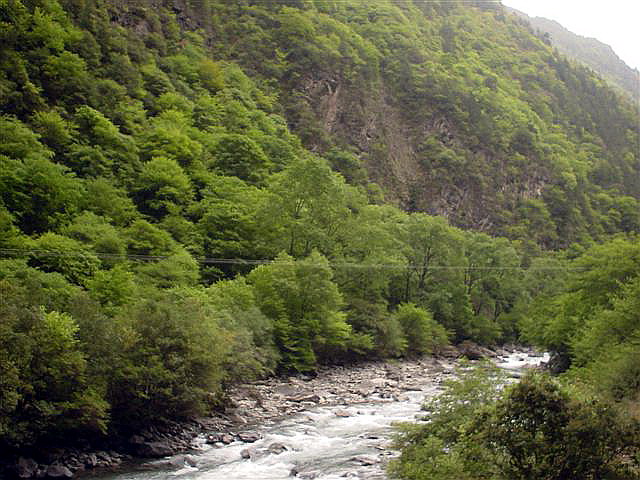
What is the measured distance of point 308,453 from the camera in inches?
1049

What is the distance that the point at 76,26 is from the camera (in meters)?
70.8

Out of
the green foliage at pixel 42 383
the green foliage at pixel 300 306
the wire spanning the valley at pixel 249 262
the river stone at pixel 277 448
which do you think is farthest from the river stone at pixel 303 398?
the green foliage at pixel 42 383

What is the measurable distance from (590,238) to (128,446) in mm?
109174

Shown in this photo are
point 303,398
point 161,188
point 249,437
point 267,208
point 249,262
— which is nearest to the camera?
point 249,437

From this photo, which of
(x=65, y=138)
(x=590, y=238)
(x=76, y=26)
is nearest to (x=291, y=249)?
(x=65, y=138)

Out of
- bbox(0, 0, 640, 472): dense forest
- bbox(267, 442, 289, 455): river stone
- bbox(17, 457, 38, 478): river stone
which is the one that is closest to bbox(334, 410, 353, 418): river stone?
bbox(0, 0, 640, 472): dense forest

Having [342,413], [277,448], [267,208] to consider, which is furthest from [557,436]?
[267,208]

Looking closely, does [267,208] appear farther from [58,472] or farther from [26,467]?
[26,467]

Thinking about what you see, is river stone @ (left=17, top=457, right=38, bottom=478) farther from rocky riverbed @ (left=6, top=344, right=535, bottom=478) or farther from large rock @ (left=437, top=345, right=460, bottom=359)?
large rock @ (left=437, top=345, right=460, bottom=359)

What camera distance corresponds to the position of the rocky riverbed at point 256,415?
907 inches

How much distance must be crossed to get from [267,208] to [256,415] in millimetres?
25795

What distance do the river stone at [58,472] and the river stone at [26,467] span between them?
18.3 inches

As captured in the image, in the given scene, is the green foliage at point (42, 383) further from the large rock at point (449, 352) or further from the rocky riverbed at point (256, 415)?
the large rock at point (449, 352)

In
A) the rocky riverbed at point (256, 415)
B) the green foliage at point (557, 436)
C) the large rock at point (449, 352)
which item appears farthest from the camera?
the large rock at point (449, 352)
